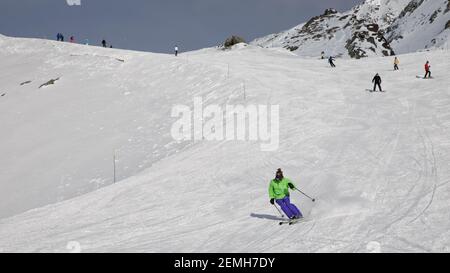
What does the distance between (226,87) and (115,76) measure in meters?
13.7

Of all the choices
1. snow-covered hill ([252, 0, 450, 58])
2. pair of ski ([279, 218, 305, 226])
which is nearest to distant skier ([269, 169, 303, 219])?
pair of ski ([279, 218, 305, 226])

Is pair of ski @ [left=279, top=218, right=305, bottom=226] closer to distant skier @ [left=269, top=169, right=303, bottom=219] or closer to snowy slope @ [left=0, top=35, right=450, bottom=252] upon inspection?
snowy slope @ [left=0, top=35, right=450, bottom=252]

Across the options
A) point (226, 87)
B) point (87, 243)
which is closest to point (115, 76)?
point (226, 87)

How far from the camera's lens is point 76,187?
23.0 m

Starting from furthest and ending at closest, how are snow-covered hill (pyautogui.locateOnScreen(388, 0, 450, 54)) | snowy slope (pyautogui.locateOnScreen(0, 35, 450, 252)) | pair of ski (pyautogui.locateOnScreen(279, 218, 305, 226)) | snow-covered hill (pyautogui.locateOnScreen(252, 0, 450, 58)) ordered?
snow-covered hill (pyautogui.locateOnScreen(388, 0, 450, 54))
snow-covered hill (pyautogui.locateOnScreen(252, 0, 450, 58))
pair of ski (pyautogui.locateOnScreen(279, 218, 305, 226))
snowy slope (pyautogui.locateOnScreen(0, 35, 450, 252))

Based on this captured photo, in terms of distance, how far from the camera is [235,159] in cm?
1994

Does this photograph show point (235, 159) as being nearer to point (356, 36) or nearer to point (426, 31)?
point (356, 36)

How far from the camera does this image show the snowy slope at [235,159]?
1170 cm

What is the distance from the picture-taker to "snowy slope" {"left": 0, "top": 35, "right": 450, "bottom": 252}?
11.7 m

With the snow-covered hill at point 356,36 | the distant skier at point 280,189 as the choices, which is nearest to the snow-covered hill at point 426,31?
the snow-covered hill at point 356,36

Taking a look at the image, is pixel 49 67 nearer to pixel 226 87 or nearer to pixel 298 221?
pixel 226 87

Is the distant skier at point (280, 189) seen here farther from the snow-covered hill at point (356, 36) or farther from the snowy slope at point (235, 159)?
the snow-covered hill at point (356, 36)

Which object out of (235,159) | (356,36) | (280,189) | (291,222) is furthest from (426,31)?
(291,222)

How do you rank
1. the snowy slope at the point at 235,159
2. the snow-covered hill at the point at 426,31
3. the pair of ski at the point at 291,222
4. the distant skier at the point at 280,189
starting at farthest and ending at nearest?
the snow-covered hill at the point at 426,31 < the distant skier at the point at 280,189 < the pair of ski at the point at 291,222 < the snowy slope at the point at 235,159
